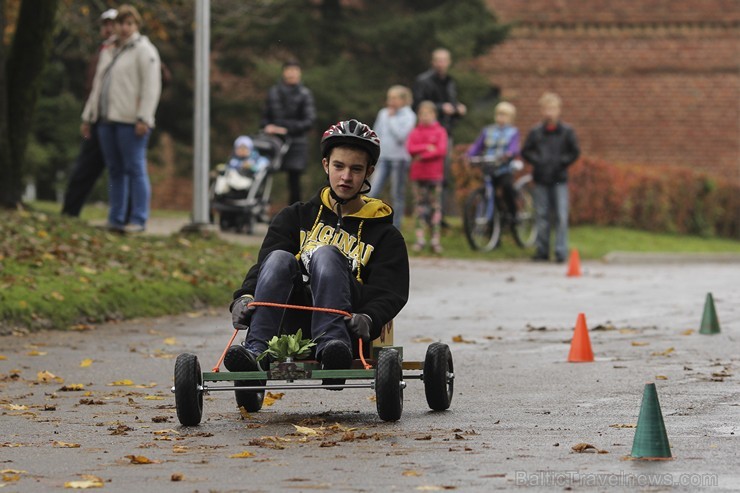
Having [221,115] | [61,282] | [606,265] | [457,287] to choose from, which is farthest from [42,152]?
[61,282]

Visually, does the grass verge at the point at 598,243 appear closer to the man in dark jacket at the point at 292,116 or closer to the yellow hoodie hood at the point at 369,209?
the man in dark jacket at the point at 292,116

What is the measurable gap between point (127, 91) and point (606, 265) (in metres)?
7.43

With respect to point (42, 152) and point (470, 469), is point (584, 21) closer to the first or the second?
point (42, 152)

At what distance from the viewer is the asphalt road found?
601 cm

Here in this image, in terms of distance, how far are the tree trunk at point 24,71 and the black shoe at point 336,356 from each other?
10.2 m

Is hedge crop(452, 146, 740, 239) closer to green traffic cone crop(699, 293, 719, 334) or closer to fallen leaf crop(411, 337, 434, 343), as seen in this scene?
green traffic cone crop(699, 293, 719, 334)

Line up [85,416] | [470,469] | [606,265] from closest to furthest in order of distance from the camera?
[470,469], [85,416], [606,265]

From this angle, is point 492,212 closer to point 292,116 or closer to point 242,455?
point 292,116

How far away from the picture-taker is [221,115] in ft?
100

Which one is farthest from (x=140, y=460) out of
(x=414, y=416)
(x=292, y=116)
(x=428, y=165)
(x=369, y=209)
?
(x=292, y=116)

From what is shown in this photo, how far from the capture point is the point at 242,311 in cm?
772

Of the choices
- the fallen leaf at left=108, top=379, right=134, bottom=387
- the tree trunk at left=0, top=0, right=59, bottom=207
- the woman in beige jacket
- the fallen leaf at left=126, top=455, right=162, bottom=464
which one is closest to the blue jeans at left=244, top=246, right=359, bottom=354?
the fallen leaf at left=126, top=455, right=162, bottom=464

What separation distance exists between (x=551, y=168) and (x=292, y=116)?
3344 millimetres

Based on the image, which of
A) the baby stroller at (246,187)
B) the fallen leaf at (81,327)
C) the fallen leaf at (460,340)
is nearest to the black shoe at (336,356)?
the fallen leaf at (460,340)
